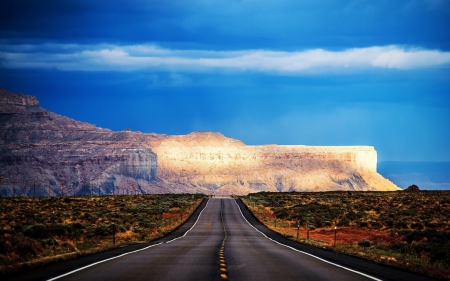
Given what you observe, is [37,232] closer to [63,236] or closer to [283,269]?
[63,236]

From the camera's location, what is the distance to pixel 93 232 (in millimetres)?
36844

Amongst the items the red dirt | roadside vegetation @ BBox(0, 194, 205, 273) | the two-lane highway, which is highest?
the red dirt

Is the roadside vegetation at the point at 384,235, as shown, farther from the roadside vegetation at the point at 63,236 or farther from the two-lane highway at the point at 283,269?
the roadside vegetation at the point at 63,236

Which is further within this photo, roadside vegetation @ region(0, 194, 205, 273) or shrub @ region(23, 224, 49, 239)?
shrub @ region(23, 224, 49, 239)

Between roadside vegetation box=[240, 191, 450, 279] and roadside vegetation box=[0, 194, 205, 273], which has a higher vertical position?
roadside vegetation box=[240, 191, 450, 279]

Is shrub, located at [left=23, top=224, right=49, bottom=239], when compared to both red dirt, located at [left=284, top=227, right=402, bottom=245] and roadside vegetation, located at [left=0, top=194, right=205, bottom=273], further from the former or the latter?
red dirt, located at [left=284, top=227, right=402, bottom=245]

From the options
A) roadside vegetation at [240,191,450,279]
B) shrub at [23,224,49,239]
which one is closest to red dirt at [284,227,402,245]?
roadside vegetation at [240,191,450,279]

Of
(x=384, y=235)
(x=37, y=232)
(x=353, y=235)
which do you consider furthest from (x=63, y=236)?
(x=384, y=235)

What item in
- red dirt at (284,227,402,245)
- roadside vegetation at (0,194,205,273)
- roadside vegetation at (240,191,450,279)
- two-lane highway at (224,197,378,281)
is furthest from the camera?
red dirt at (284,227,402,245)

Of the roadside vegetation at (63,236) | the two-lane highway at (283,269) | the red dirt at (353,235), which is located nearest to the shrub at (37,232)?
the roadside vegetation at (63,236)

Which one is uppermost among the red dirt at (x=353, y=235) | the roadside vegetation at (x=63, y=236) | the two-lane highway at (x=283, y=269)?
the red dirt at (x=353, y=235)

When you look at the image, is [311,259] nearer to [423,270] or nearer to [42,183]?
[423,270]

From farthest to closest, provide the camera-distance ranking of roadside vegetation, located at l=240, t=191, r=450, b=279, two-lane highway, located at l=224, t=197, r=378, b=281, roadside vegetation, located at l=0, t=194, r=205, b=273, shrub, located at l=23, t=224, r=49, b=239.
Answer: shrub, located at l=23, t=224, r=49, b=239 → roadside vegetation, located at l=240, t=191, r=450, b=279 → roadside vegetation, located at l=0, t=194, r=205, b=273 → two-lane highway, located at l=224, t=197, r=378, b=281

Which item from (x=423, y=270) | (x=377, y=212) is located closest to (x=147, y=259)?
(x=423, y=270)
